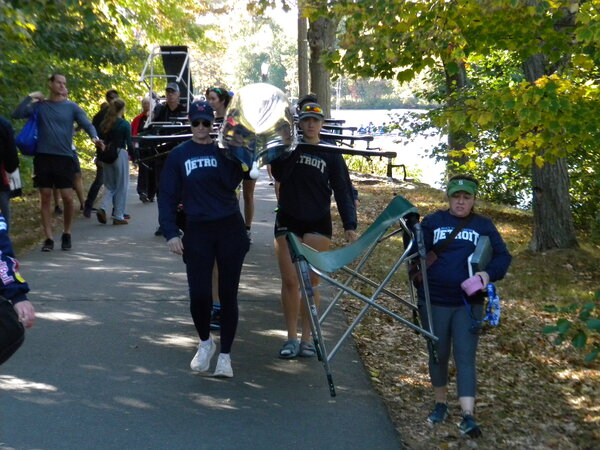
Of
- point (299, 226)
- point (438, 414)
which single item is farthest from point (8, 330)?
point (299, 226)

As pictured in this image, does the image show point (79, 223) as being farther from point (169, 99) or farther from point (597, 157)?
point (597, 157)

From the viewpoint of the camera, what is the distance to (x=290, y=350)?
6852 mm

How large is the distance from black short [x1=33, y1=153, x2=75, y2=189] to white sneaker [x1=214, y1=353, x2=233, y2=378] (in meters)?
4.86

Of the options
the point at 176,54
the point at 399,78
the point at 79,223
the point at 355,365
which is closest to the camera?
the point at 355,365

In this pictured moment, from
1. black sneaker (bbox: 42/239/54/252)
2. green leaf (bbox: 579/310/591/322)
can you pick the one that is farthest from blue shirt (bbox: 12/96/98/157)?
green leaf (bbox: 579/310/591/322)

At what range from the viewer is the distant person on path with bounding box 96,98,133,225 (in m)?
12.6

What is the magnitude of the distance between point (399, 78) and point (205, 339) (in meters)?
4.97

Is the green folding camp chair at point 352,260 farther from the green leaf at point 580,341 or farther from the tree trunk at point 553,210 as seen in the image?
the tree trunk at point 553,210

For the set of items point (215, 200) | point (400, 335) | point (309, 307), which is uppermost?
point (215, 200)

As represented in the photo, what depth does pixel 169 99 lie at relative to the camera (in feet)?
37.7

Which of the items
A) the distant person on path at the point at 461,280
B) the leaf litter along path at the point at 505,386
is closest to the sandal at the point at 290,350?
the leaf litter along path at the point at 505,386

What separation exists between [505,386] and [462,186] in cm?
209

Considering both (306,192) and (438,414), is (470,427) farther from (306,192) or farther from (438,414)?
(306,192)

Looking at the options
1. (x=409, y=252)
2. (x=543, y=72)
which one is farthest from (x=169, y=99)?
(x=409, y=252)
